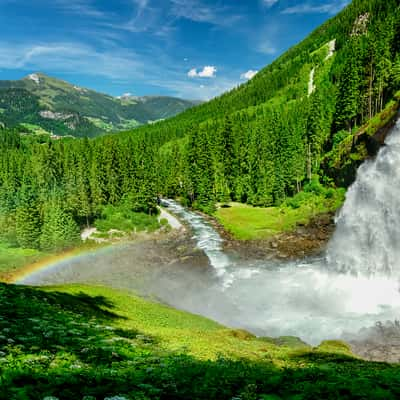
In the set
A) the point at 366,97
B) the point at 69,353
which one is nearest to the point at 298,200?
the point at 366,97

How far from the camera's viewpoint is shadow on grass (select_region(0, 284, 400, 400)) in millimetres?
7809

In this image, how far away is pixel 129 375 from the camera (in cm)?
928

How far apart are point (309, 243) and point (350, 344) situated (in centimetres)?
2699

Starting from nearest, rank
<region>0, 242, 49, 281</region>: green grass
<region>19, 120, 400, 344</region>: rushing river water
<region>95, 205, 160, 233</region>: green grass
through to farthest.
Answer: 1. <region>19, 120, 400, 344</region>: rushing river water
2. <region>0, 242, 49, 281</region>: green grass
3. <region>95, 205, 160, 233</region>: green grass

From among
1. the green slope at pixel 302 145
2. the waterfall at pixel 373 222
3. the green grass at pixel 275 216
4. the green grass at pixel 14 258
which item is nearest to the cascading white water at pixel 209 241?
the green grass at pixel 275 216

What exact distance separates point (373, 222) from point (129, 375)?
153 ft

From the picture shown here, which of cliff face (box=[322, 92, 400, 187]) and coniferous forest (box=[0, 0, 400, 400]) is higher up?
cliff face (box=[322, 92, 400, 187])

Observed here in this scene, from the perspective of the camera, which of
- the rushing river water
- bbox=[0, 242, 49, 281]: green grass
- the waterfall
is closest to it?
the rushing river water

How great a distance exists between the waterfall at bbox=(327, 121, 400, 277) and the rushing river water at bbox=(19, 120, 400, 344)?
13 cm

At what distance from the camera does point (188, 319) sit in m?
29.1

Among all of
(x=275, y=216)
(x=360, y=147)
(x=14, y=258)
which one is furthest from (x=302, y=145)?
(x=14, y=258)

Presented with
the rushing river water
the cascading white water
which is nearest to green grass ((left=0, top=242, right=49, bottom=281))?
the rushing river water

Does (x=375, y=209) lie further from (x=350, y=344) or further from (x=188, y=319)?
(x=188, y=319)

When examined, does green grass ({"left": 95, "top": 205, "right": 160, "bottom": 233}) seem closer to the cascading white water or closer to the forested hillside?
the forested hillside
